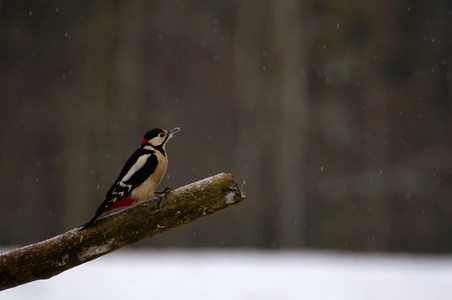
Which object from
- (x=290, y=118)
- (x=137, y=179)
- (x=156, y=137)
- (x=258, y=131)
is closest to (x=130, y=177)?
(x=137, y=179)

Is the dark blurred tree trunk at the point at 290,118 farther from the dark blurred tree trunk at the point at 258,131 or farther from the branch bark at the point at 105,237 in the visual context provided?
the branch bark at the point at 105,237

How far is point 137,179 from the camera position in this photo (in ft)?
6.78

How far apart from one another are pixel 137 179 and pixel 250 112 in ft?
19.9

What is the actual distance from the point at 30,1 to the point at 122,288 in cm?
614

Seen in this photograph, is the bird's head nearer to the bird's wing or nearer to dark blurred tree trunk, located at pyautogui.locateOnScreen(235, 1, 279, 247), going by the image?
the bird's wing

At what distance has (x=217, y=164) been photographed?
314 inches

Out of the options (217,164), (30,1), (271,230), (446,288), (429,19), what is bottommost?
(271,230)

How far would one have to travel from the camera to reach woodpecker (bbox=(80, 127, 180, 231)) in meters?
2.01

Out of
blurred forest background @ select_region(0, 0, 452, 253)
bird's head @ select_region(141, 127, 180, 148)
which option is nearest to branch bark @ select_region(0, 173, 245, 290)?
bird's head @ select_region(141, 127, 180, 148)

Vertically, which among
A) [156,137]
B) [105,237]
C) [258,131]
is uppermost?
[156,137]

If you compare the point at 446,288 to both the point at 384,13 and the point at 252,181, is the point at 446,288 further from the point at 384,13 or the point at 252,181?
the point at 384,13

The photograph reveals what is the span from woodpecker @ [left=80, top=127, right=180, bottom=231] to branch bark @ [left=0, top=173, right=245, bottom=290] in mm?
85

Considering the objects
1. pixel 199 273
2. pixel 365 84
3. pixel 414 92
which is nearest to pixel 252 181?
pixel 365 84

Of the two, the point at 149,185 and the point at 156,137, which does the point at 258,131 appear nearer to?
the point at 156,137
